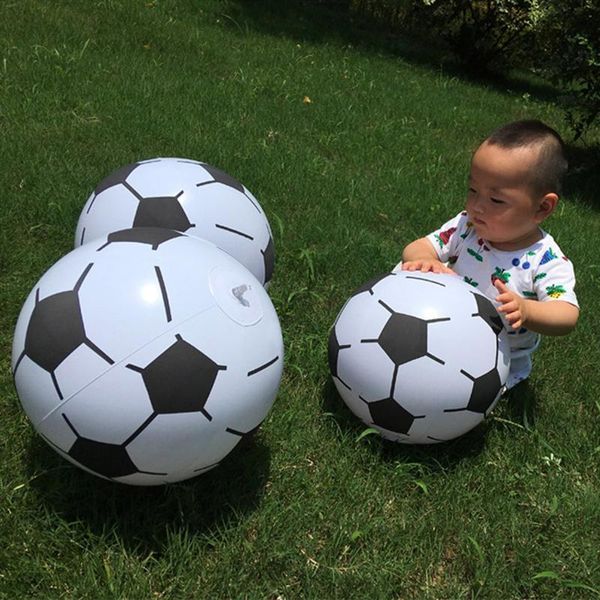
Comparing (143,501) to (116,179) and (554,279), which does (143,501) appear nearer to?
(116,179)

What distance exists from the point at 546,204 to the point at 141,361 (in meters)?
1.89

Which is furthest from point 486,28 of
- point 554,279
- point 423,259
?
point 554,279

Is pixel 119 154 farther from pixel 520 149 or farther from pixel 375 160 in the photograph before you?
pixel 520 149

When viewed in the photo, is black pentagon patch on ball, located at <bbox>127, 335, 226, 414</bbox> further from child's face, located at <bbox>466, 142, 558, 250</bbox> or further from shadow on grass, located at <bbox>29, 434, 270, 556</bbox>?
child's face, located at <bbox>466, 142, 558, 250</bbox>

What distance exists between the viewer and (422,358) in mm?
2643

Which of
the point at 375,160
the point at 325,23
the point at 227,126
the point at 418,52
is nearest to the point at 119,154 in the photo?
the point at 227,126

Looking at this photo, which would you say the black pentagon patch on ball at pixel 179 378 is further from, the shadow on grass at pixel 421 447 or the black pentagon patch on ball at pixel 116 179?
the black pentagon patch on ball at pixel 116 179

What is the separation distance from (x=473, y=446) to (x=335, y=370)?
2.54 ft

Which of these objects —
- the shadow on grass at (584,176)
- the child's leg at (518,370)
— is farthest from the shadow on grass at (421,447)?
the shadow on grass at (584,176)

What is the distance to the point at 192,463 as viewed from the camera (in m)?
2.21

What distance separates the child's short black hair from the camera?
8.96 ft

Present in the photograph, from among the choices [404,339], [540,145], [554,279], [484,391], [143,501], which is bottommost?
[143,501]

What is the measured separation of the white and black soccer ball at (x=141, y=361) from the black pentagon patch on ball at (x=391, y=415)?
0.64 meters

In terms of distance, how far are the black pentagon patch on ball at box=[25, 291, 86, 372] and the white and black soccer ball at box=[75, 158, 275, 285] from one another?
3.19 ft
